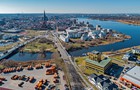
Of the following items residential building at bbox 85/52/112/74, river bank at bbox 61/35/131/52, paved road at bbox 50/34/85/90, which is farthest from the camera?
river bank at bbox 61/35/131/52

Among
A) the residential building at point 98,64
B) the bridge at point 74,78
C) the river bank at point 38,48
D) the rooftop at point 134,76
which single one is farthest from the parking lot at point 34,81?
the river bank at point 38,48

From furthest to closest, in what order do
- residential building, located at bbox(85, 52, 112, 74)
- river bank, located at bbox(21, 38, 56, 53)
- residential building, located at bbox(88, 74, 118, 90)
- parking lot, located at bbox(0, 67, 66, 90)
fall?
river bank, located at bbox(21, 38, 56, 53)
residential building, located at bbox(85, 52, 112, 74)
parking lot, located at bbox(0, 67, 66, 90)
residential building, located at bbox(88, 74, 118, 90)

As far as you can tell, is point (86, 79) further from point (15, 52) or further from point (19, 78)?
point (15, 52)

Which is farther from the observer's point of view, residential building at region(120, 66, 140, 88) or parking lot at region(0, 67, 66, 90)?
parking lot at region(0, 67, 66, 90)

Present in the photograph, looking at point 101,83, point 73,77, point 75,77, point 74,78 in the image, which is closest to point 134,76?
point 101,83

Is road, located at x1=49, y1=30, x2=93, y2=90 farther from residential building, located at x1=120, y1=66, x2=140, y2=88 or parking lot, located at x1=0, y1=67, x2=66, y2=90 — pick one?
residential building, located at x1=120, y1=66, x2=140, y2=88

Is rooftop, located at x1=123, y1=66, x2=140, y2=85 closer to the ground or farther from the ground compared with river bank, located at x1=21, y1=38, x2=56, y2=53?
farther from the ground

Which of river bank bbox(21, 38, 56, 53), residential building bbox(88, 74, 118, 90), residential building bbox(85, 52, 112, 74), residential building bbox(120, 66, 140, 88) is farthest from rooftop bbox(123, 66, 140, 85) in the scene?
river bank bbox(21, 38, 56, 53)

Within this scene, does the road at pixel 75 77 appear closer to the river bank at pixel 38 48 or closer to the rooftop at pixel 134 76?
the rooftop at pixel 134 76

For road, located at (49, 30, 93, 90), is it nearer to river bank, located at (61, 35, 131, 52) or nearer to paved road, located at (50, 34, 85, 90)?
paved road, located at (50, 34, 85, 90)

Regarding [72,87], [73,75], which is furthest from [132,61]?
[72,87]

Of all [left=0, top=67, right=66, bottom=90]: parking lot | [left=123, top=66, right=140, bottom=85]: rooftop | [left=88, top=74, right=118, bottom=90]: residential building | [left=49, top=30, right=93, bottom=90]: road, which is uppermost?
[left=123, top=66, right=140, bottom=85]: rooftop

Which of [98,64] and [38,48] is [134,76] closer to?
[98,64]
